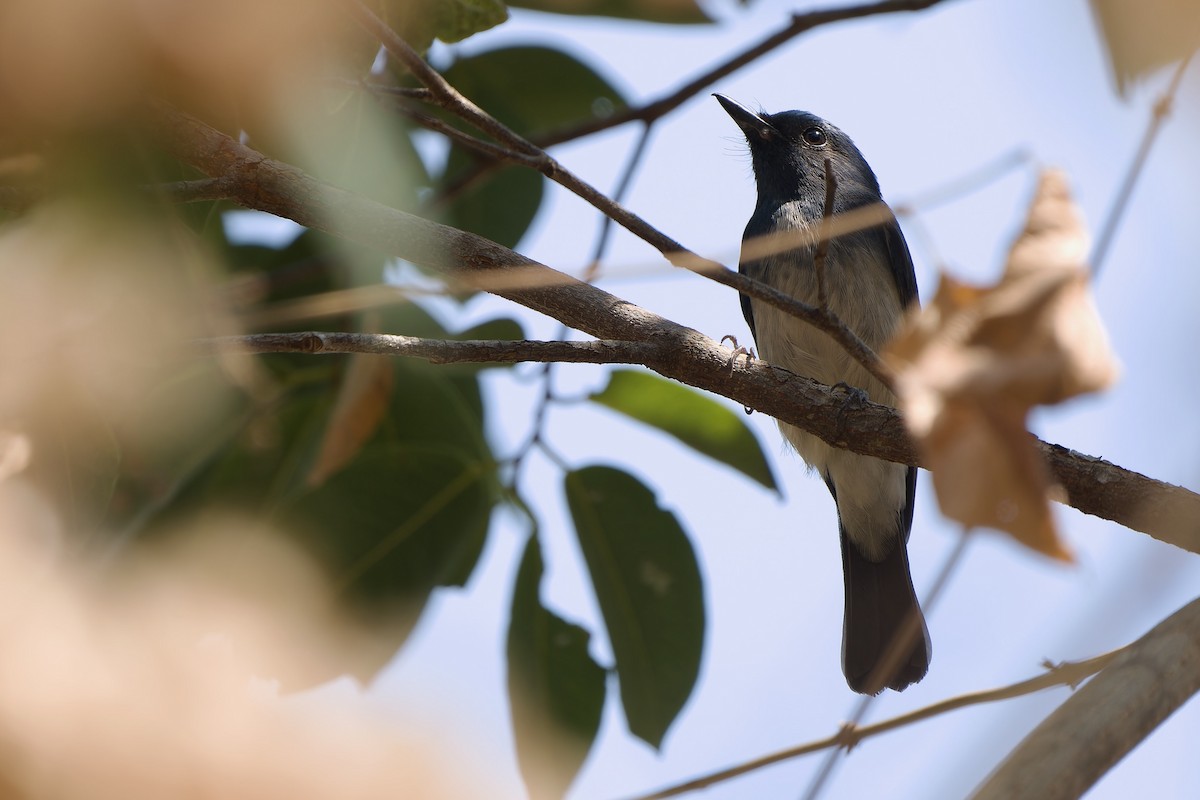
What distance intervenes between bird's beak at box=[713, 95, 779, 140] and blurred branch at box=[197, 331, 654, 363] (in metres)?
3.06

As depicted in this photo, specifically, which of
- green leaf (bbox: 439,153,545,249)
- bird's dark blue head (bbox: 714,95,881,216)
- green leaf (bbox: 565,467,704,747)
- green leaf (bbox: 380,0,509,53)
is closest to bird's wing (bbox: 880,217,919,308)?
bird's dark blue head (bbox: 714,95,881,216)

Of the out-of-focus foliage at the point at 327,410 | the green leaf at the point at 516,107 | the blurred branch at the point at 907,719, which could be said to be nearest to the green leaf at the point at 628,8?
the out-of-focus foliage at the point at 327,410

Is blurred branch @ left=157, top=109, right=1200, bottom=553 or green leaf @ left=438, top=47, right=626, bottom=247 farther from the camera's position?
green leaf @ left=438, top=47, right=626, bottom=247

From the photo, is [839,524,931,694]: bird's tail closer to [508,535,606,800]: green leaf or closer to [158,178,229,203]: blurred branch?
[508,535,606,800]: green leaf

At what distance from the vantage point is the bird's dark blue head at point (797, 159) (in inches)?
180

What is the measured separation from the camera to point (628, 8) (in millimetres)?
3387

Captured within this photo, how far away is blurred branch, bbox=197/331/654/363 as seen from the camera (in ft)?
5.94

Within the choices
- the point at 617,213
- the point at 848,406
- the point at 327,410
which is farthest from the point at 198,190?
the point at 327,410

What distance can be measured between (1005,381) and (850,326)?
3182 millimetres

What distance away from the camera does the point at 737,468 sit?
3.03m

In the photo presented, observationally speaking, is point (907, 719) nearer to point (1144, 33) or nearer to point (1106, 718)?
→ point (1106, 718)

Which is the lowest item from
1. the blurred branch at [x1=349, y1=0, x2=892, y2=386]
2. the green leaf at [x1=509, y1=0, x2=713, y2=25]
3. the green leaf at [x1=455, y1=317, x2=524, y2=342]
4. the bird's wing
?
the green leaf at [x1=455, y1=317, x2=524, y2=342]

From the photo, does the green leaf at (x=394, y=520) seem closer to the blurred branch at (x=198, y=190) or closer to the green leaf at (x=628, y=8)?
the blurred branch at (x=198, y=190)

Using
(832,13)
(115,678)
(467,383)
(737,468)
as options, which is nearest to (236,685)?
(115,678)
